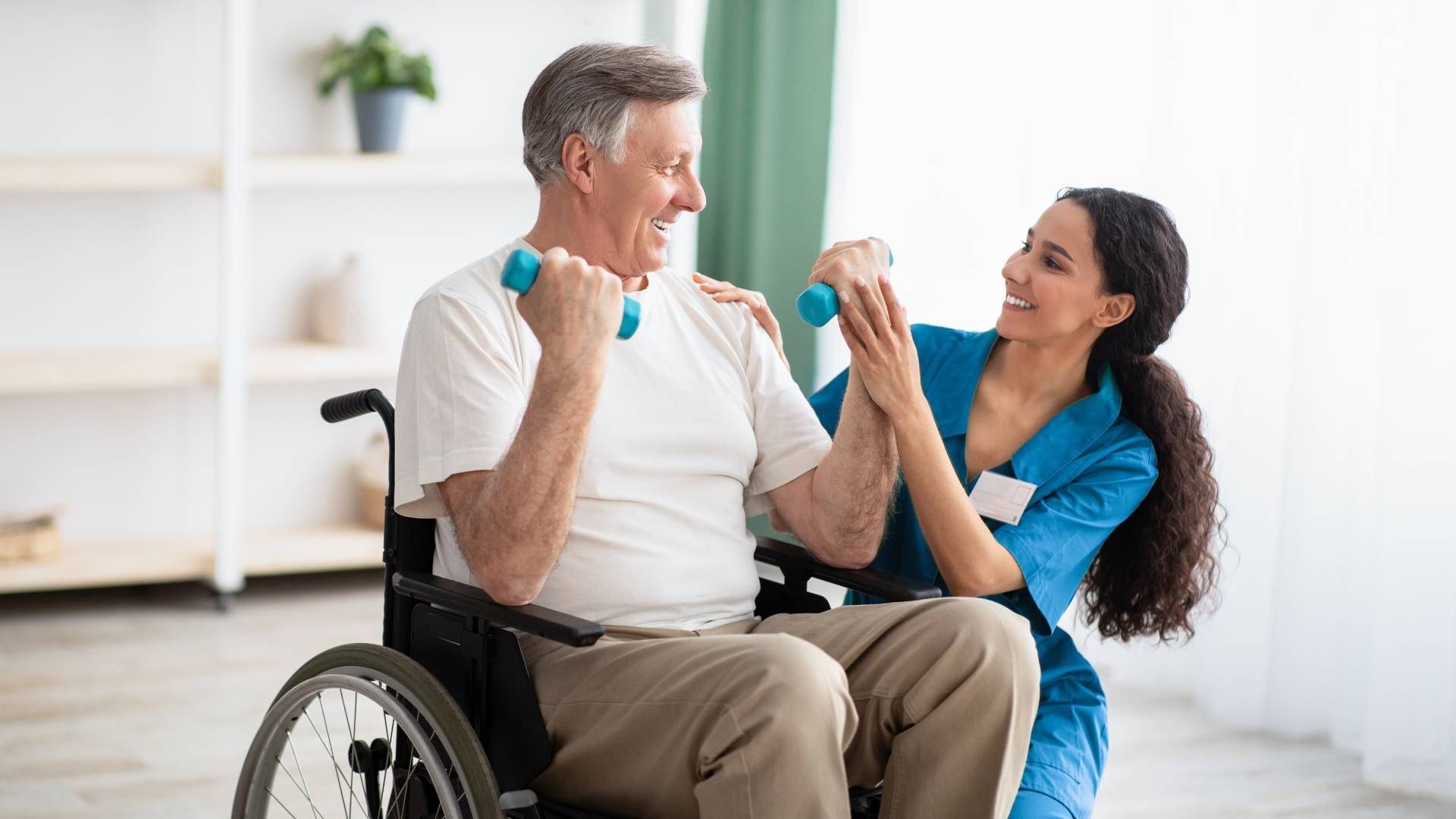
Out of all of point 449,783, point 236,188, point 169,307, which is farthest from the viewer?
point 169,307

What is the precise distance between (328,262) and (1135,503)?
2.60m

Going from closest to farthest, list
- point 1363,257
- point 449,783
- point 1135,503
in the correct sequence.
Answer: point 449,783, point 1135,503, point 1363,257

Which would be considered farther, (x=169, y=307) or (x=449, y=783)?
(x=169, y=307)

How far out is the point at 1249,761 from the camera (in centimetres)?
302

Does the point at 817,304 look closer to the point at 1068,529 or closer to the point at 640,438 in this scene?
the point at 640,438

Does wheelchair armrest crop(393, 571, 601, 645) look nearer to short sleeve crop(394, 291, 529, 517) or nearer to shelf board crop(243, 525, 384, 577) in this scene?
short sleeve crop(394, 291, 529, 517)

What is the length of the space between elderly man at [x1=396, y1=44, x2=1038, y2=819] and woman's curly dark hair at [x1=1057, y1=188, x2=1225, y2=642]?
387 millimetres

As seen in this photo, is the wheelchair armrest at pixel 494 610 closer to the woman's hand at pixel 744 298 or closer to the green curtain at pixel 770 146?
the woman's hand at pixel 744 298

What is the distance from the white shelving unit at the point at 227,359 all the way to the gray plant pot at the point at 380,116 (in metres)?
0.05

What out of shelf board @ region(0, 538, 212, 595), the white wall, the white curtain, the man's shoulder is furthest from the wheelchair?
the white wall

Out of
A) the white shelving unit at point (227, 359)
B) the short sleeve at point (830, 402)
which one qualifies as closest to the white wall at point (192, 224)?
the white shelving unit at point (227, 359)

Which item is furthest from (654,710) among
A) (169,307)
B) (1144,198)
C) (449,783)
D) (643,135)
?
(169,307)

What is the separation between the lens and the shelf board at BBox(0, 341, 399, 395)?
144 inches

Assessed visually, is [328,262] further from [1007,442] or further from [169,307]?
[1007,442]
